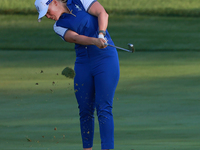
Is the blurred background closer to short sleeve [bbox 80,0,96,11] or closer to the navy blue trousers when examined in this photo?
the navy blue trousers

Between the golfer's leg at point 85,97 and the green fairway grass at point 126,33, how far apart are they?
10059 mm

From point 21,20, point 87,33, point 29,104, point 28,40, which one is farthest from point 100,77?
point 21,20

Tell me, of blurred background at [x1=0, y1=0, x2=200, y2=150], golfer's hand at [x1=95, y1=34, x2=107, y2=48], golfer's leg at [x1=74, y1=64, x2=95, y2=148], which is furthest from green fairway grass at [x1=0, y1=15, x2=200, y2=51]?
golfer's hand at [x1=95, y1=34, x2=107, y2=48]

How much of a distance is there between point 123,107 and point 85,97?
9.01ft

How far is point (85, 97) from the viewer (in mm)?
4363

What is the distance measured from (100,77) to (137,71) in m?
6.52

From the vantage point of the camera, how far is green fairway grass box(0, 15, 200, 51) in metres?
15.1

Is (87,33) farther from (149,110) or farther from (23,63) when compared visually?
(23,63)

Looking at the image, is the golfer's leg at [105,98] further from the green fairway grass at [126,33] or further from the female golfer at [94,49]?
the green fairway grass at [126,33]

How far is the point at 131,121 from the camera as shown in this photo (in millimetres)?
6176

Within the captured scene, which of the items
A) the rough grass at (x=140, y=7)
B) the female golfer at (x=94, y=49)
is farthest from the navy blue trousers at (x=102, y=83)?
the rough grass at (x=140, y=7)

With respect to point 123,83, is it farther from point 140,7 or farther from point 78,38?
point 140,7

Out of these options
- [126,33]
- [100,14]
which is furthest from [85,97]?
[126,33]

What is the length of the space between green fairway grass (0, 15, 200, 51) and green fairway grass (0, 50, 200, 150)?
2.93 meters
